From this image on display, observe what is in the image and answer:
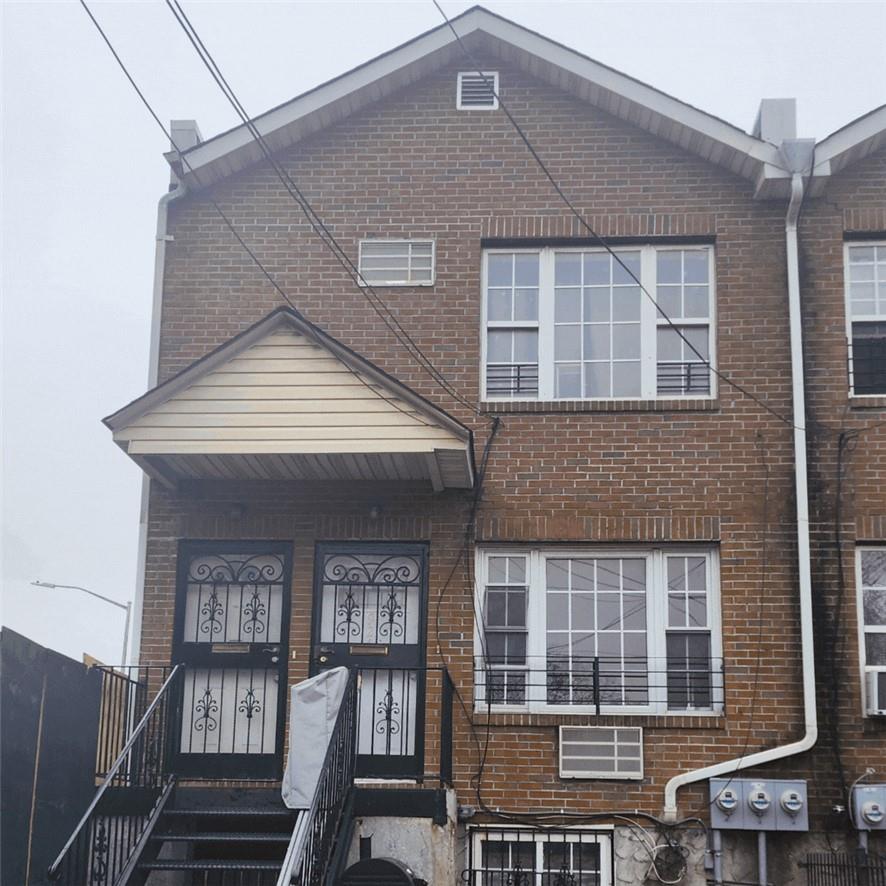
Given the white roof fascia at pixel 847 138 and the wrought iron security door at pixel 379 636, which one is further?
the white roof fascia at pixel 847 138

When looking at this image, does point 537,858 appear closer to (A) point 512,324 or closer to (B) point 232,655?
(B) point 232,655

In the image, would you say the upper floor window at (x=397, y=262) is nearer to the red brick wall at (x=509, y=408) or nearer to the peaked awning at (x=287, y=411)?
the red brick wall at (x=509, y=408)

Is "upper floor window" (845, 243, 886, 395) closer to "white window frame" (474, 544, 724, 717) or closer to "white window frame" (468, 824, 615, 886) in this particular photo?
"white window frame" (474, 544, 724, 717)

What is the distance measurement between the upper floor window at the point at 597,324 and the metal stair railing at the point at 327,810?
348 cm

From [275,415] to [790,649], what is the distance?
4.78 m

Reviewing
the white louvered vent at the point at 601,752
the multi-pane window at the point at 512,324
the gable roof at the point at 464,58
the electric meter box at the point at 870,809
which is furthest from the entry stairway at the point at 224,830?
the gable roof at the point at 464,58

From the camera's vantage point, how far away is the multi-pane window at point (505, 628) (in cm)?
1229

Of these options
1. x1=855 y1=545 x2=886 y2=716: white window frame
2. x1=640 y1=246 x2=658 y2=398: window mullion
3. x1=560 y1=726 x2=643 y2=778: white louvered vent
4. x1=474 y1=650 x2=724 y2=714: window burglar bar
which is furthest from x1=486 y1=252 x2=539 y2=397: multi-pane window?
x1=855 y1=545 x2=886 y2=716: white window frame

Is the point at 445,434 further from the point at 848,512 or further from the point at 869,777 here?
the point at 869,777

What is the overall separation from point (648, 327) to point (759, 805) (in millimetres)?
4330

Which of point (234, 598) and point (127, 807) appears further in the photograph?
point (234, 598)

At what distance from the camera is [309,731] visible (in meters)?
10.3

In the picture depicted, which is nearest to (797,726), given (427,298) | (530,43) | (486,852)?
(486,852)

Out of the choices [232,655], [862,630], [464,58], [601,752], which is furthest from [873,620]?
[464,58]
